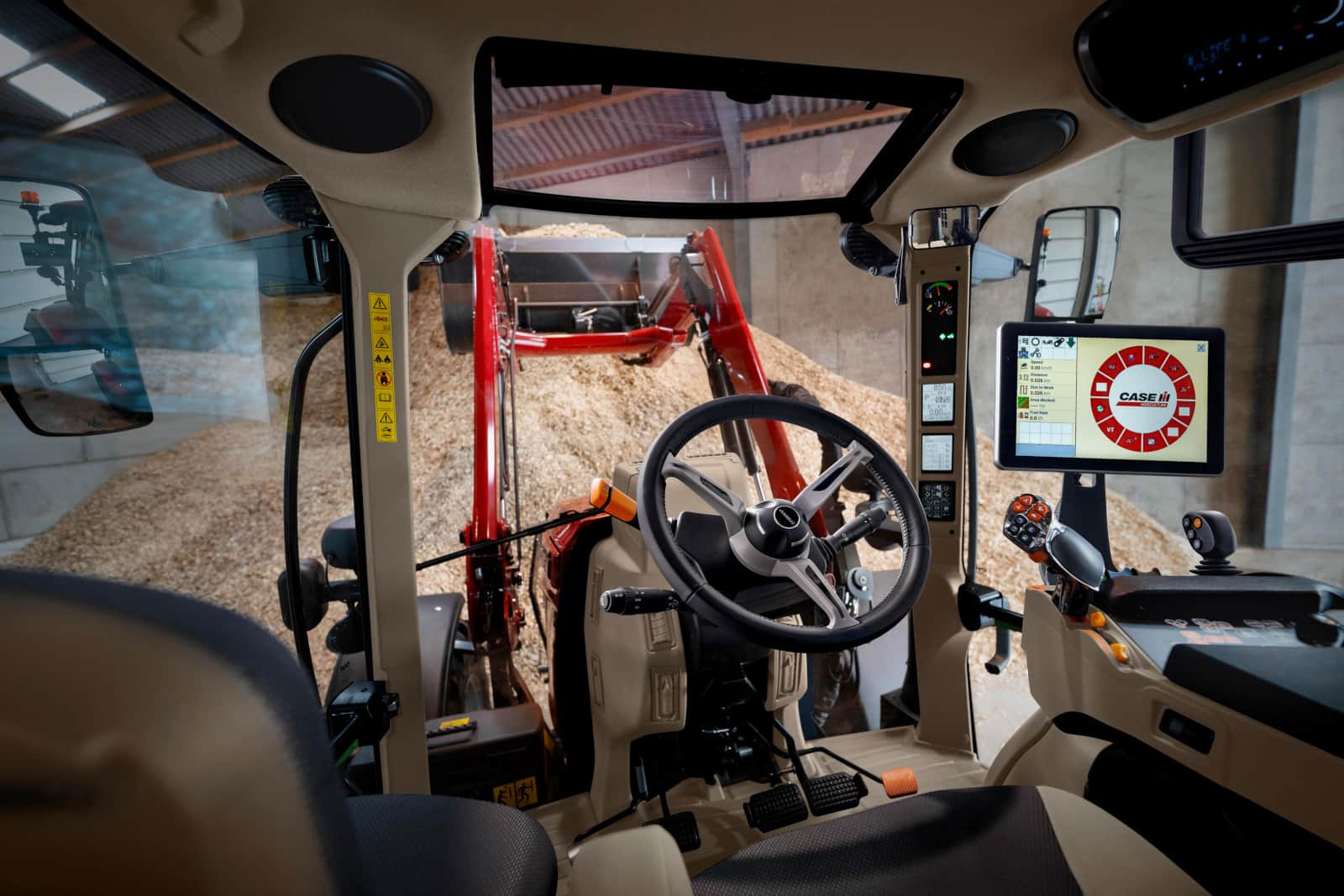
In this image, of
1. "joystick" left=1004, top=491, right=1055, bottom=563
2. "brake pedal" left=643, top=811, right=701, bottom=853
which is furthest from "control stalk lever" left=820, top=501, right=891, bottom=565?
"brake pedal" left=643, top=811, right=701, bottom=853

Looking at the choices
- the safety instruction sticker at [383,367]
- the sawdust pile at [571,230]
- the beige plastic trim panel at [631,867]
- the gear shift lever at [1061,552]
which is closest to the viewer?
the beige plastic trim panel at [631,867]

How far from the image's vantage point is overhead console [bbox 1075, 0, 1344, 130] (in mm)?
865

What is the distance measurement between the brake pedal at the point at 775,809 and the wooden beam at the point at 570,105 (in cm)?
168

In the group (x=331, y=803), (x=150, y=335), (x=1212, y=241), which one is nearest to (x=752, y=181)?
(x=1212, y=241)

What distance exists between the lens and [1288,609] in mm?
1167

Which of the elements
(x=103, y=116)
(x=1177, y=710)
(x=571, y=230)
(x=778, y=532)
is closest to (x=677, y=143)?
(x=778, y=532)

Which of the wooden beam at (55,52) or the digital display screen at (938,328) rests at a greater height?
the wooden beam at (55,52)

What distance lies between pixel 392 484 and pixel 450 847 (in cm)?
81

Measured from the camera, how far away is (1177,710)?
41.2 inches

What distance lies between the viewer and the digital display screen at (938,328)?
5.70 ft

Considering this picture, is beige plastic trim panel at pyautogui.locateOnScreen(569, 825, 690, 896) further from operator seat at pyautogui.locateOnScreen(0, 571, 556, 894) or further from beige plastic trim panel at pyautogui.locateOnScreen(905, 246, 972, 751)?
beige plastic trim panel at pyautogui.locateOnScreen(905, 246, 972, 751)

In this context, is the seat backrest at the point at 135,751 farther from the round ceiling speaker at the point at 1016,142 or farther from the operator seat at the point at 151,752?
the round ceiling speaker at the point at 1016,142

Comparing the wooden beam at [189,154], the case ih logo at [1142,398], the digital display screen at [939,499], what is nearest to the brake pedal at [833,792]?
the digital display screen at [939,499]

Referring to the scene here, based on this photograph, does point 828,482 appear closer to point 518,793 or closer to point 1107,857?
point 1107,857
